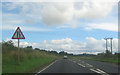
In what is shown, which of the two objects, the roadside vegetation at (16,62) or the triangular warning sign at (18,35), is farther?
the triangular warning sign at (18,35)

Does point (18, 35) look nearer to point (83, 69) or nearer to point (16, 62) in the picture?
point (16, 62)

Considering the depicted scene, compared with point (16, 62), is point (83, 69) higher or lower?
lower

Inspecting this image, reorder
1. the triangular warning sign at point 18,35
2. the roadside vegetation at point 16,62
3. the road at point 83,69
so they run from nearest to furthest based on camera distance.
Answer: the roadside vegetation at point 16,62, the road at point 83,69, the triangular warning sign at point 18,35

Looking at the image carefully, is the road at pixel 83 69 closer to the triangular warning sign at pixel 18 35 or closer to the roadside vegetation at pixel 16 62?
the roadside vegetation at pixel 16 62

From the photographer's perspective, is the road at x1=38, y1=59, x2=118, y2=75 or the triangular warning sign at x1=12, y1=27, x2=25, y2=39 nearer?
the road at x1=38, y1=59, x2=118, y2=75

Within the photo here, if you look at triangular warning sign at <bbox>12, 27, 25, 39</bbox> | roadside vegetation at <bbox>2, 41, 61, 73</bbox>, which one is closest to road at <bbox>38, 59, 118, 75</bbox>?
roadside vegetation at <bbox>2, 41, 61, 73</bbox>

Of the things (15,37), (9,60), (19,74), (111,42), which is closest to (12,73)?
(19,74)

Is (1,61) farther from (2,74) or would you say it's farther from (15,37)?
(2,74)

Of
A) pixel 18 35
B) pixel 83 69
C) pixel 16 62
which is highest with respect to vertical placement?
pixel 18 35

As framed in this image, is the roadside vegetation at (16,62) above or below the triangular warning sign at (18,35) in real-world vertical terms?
below

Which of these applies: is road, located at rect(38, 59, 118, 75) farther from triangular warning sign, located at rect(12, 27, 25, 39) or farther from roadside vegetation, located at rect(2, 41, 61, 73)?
triangular warning sign, located at rect(12, 27, 25, 39)

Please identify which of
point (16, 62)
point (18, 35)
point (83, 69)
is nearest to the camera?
point (18, 35)

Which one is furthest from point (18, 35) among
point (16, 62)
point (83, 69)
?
point (83, 69)

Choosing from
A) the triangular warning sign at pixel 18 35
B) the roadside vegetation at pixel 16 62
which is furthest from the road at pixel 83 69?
the triangular warning sign at pixel 18 35
